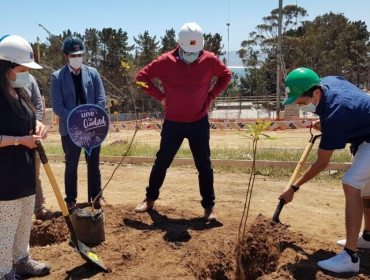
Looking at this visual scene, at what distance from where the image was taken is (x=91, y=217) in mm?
3781

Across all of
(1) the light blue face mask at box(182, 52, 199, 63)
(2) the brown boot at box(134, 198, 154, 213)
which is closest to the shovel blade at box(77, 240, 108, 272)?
(2) the brown boot at box(134, 198, 154, 213)

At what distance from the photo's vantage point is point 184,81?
4305 millimetres

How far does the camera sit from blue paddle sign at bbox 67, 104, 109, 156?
4211 mm

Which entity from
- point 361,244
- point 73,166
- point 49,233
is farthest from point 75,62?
point 361,244

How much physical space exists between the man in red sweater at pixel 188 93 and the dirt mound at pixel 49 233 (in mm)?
1152

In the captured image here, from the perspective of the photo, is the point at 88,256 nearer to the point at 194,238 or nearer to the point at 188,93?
the point at 194,238

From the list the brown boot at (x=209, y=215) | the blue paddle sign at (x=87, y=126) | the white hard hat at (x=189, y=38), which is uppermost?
the white hard hat at (x=189, y=38)

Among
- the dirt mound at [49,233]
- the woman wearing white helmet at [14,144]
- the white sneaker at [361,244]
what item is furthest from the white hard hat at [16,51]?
the white sneaker at [361,244]

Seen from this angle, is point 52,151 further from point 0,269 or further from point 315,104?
point 315,104

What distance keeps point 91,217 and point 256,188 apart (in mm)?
3386

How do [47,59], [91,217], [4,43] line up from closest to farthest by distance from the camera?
[4,43]
[91,217]
[47,59]

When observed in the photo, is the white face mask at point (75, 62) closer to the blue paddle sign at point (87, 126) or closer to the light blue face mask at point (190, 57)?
the blue paddle sign at point (87, 126)

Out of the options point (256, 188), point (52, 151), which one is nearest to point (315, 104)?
point (256, 188)

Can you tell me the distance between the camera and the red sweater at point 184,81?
4.31 metres
